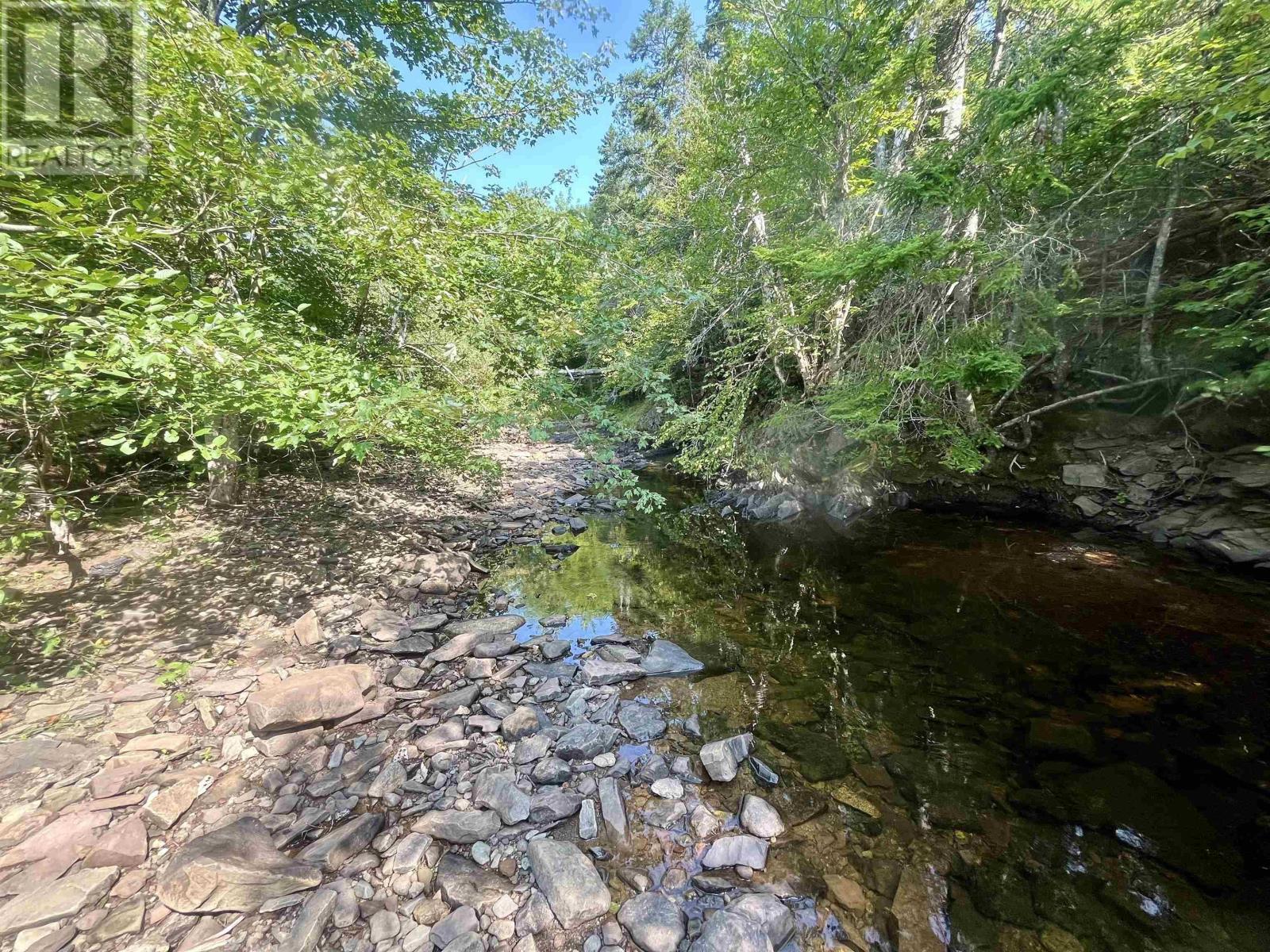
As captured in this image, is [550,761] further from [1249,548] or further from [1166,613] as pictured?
[1249,548]

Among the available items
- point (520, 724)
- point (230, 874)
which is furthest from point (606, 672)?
point (230, 874)


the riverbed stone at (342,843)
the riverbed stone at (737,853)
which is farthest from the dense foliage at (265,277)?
the riverbed stone at (737,853)

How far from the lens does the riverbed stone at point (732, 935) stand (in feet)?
6.68

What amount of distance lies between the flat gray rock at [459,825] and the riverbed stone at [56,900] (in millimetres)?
1332

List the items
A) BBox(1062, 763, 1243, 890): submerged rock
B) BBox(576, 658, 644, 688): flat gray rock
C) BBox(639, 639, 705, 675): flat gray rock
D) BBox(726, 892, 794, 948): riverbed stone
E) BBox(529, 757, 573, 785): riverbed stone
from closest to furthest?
BBox(726, 892, 794, 948): riverbed stone → BBox(1062, 763, 1243, 890): submerged rock → BBox(529, 757, 573, 785): riverbed stone → BBox(576, 658, 644, 688): flat gray rock → BBox(639, 639, 705, 675): flat gray rock

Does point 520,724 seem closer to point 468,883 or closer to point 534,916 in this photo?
point 468,883

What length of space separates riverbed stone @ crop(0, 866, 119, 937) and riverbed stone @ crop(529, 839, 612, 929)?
1983 millimetres

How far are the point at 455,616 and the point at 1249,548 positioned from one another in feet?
35.5

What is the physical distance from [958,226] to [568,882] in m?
9.11

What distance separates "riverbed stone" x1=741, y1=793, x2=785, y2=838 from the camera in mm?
2645

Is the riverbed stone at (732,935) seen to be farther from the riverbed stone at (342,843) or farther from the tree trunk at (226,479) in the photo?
the tree trunk at (226,479)

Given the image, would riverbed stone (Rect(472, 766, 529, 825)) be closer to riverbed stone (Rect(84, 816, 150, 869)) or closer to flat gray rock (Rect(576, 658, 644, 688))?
flat gray rock (Rect(576, 658, 644, 688))

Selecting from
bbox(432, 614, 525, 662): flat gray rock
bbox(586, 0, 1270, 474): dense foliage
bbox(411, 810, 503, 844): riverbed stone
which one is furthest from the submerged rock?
bbox(432, 614, 525, 662): flat gray rock

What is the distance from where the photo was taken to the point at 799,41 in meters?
7.88
